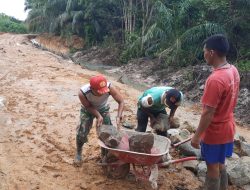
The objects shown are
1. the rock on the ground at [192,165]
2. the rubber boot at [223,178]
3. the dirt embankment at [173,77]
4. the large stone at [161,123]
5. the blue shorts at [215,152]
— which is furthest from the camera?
the dirt embankment at [173,77]

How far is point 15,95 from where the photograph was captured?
A: 10977mm

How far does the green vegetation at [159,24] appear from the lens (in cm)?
1568

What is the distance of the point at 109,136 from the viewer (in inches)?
198

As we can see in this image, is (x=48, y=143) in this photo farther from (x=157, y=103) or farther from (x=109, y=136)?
(x=157, y=103)

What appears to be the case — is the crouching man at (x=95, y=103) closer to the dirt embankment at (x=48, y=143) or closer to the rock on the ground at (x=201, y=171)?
the dirt embankment at (x=48, y=143)

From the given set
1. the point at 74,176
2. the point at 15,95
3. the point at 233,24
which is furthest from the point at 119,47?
the point at 74,176

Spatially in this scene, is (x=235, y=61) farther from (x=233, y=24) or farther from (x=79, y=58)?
(x=79, y=58)

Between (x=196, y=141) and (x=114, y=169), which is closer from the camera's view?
(x=196, y=141)

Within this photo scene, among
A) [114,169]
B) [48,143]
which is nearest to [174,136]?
[114,169]

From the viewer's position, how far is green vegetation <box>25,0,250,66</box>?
51.4ft

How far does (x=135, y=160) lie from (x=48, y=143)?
103 inches

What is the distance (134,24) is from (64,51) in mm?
7904

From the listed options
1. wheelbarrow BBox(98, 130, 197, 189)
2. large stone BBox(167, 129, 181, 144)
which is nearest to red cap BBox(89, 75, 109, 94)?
wheelbarrow BBox(98, 130, 197, 189)

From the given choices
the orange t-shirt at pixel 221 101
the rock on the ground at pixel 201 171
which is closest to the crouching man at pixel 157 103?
the rock on the ground at pixel 201 171
